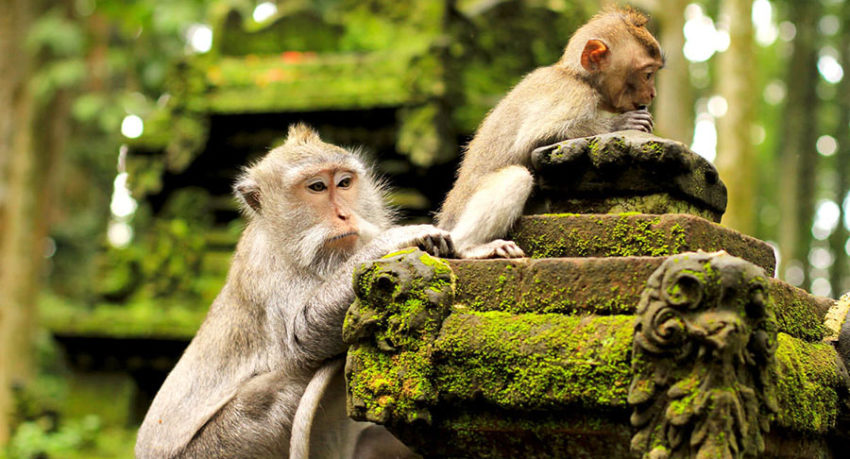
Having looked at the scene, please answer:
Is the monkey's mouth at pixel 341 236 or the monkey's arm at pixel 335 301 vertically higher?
the monkey's mouth at pixel 341 236

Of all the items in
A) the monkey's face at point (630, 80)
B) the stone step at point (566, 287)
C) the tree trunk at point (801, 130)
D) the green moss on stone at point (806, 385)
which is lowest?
the green moss on stone at point (806, 385)

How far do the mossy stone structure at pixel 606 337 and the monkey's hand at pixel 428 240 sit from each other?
11.4 inches

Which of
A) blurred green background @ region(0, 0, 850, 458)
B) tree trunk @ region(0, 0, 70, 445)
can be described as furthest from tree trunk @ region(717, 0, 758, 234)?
tree trunk @ region(0, 0, 70, 445)

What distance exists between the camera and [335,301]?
354 centimetres

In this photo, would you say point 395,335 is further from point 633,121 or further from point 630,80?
point 630,80

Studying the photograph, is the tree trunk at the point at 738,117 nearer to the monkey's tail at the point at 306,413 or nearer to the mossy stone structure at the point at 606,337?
the mossy stone structure at the point at 606,337

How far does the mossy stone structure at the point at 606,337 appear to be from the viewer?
8.27 feet

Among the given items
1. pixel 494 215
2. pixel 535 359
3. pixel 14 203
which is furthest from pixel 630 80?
pixel 14 203

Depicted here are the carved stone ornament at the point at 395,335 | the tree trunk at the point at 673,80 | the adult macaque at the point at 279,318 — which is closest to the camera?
the carved stone ornament at the point at 395,335

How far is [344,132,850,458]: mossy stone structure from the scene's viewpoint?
2.52 m

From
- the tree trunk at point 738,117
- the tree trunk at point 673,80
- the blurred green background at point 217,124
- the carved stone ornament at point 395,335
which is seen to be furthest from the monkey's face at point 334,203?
the tree trunk at point 738,117

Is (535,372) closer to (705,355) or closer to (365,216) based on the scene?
(705,355)

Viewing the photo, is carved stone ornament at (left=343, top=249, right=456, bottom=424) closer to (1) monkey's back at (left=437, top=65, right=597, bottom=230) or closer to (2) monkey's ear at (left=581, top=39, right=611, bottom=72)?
(1) monkey's back at (left=437, top=65, right=597, bottom=230)

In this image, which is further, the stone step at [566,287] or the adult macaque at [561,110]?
the adult macaque at [561,110]
